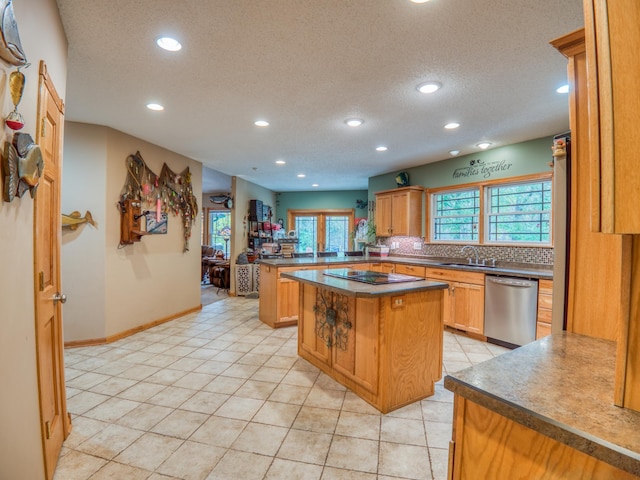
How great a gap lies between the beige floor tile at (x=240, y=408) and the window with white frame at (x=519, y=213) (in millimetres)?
3926

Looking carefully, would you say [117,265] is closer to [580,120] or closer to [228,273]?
[228,273]

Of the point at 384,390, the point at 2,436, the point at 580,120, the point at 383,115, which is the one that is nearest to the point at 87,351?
the point at 2,436

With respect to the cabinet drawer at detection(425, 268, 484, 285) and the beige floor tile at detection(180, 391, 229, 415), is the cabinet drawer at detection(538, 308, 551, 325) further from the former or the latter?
the beige floor tile at detection(180, 391, 229, 415)

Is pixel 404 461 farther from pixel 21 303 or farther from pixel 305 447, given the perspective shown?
pixel 21 303

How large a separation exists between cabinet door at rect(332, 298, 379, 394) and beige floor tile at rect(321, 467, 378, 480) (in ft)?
2.20

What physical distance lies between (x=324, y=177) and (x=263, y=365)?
462cm

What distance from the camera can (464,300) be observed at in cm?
411

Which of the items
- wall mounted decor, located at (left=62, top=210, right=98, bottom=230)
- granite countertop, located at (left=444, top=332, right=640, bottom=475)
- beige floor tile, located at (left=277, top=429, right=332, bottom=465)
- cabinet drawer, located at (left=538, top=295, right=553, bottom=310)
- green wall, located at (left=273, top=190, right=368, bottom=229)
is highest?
green wall, located at (left=273, top=190, right=368, bottom=229)

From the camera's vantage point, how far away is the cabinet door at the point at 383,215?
18.9 feet

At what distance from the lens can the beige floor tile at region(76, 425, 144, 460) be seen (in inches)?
73.0

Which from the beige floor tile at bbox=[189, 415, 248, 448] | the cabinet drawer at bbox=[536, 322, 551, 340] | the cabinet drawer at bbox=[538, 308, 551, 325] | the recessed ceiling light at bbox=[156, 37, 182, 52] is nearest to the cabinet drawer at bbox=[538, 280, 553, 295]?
the cabinet drawer at bbox=[538, 308, 551, 325]

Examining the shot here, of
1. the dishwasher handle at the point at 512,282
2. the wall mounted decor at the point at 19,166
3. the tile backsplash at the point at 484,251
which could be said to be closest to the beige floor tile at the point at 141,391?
the wall mounted decor at the point at 19,166

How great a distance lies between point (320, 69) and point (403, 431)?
2637 millimetres

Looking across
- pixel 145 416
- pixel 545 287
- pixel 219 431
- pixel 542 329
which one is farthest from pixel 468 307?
pixel 145 416
